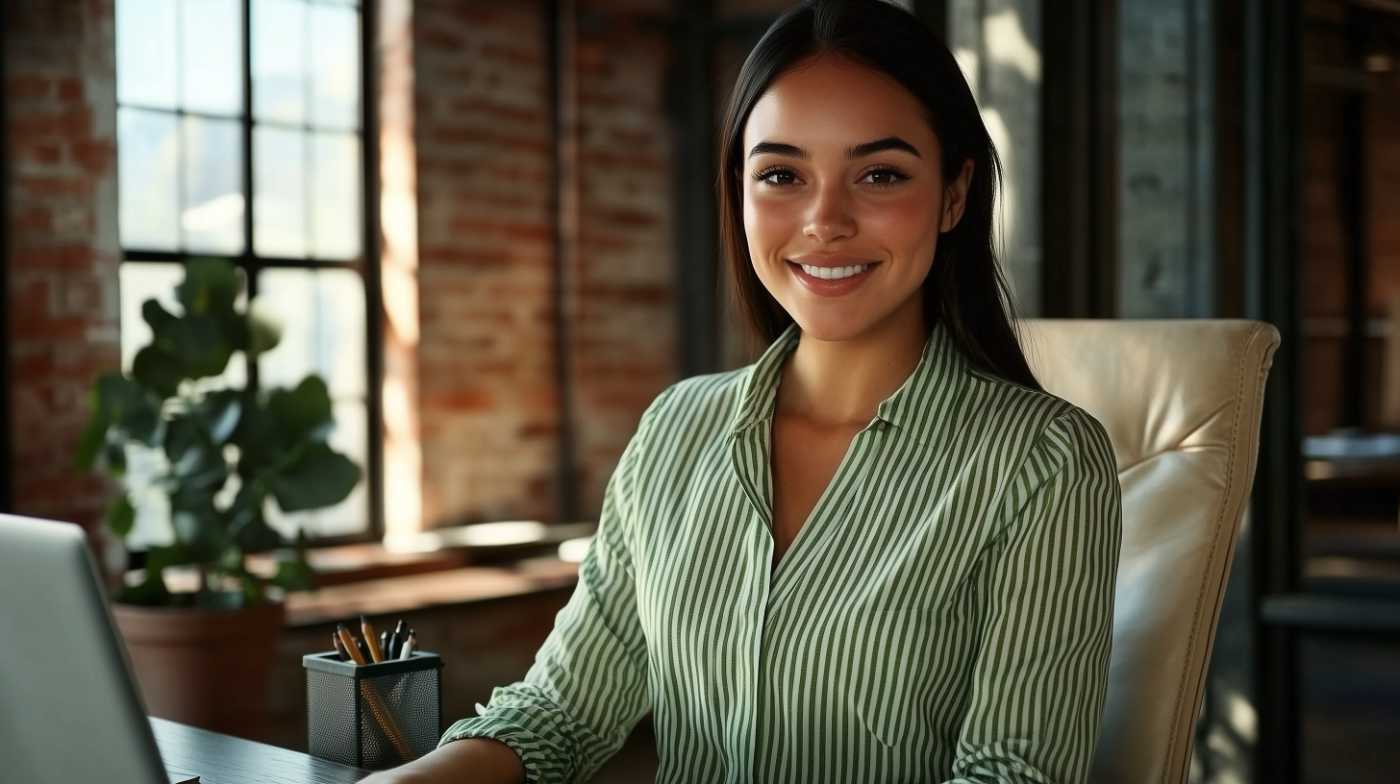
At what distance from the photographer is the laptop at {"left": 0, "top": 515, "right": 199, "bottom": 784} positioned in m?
0.97

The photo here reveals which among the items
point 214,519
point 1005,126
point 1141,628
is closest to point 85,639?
point 1141,628

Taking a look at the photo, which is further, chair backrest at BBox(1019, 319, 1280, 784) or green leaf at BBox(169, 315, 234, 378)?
green leaf at BBox(169, 315, 234, 378)

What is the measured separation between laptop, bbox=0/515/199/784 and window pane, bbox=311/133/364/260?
377 centimetres

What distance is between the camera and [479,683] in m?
4.62

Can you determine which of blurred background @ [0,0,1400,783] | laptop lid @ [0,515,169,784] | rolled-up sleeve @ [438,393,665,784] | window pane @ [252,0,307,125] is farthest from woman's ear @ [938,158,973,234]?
window pane @ [252,0,307,125]

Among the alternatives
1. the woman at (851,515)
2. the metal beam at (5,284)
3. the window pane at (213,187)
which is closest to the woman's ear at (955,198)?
the woman at (851,515)

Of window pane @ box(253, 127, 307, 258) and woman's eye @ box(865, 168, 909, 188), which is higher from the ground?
window pane @ box(253, 127, 307, 258)

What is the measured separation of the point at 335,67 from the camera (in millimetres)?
4750

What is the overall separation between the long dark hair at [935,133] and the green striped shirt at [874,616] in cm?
5

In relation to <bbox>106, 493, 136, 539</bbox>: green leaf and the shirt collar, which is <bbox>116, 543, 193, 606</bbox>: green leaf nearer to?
<bbox>106, 493, 136, 539</bbox>: green leaf

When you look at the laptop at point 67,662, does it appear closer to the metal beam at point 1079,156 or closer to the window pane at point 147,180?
the metal beam at point 1079,156

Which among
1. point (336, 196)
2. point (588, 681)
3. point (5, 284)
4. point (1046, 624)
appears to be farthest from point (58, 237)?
point (1046, 624)

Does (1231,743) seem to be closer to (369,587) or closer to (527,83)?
(369,587)

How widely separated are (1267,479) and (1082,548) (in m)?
2.52
